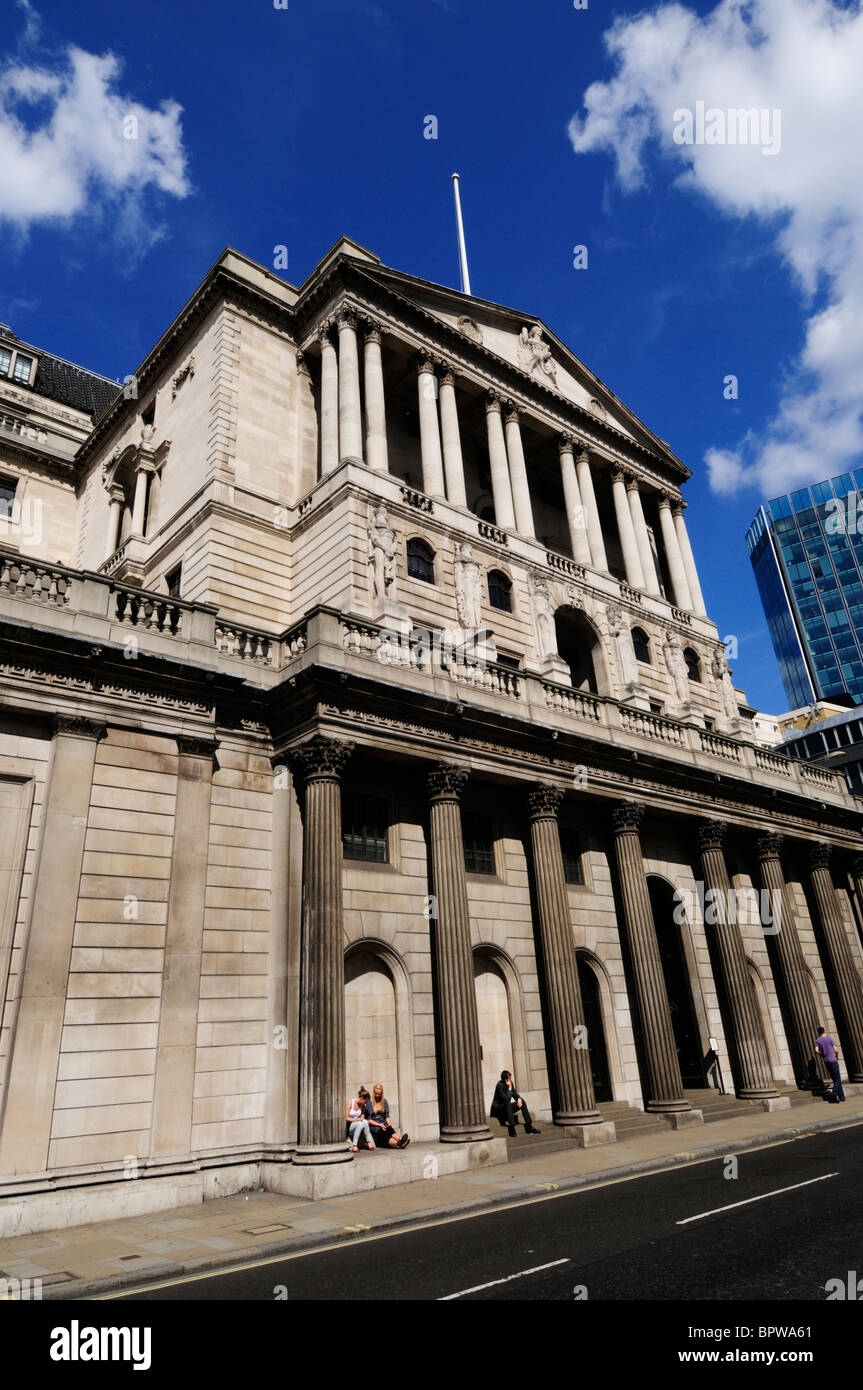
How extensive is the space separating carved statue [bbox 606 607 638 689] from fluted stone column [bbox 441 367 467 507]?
778cm

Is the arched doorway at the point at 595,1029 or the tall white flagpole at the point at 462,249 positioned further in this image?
the tall white flagpole at the point at 462,249

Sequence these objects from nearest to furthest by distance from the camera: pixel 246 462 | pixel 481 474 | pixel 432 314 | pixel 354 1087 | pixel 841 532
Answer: pixel 354 1087 → pixel 246 462 → pixel 432 314 → pixel 481 474 → pixel 841 532

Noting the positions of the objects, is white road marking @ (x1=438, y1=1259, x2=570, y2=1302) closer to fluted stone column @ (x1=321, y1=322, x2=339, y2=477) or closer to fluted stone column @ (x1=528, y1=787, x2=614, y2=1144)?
Result: fluted stone column @ (x1=528, y1=787, x2=614, y2=1144)

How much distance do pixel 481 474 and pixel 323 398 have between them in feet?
27.6

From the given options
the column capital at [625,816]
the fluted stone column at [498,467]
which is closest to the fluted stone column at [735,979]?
the column capital at [625,816]

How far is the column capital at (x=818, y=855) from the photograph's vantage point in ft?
112

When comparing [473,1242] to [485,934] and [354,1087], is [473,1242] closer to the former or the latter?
[354,1087]

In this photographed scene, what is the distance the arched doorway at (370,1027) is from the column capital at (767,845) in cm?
1729

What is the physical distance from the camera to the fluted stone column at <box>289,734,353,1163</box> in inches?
638

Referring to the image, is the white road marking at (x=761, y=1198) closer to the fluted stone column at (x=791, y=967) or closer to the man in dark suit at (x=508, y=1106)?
the man in dark suit at (x=508, y=1106)

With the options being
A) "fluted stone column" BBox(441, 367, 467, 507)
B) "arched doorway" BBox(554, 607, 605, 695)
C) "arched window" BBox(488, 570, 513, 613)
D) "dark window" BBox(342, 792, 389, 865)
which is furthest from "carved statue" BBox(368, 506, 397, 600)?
"arched doorway" BBox(554, 607, 605, 695)

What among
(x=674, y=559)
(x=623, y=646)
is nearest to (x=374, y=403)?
(x=623, y=646)

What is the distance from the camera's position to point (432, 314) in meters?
32.7
